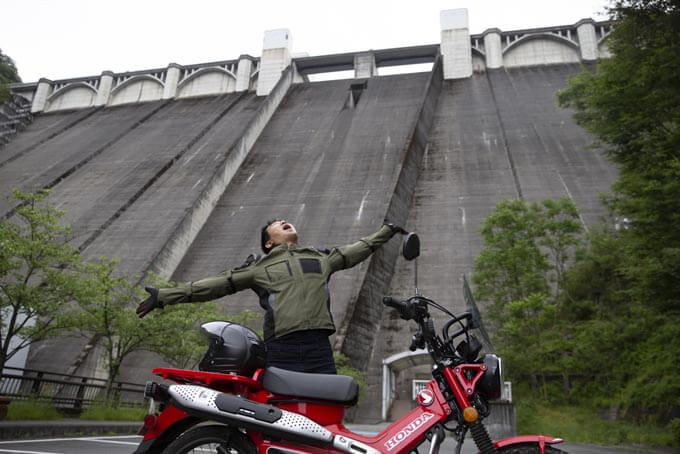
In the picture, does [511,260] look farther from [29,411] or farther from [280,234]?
[280,234]

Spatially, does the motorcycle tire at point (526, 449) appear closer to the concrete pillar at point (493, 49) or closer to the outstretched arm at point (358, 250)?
the outstretched arm at point (358, 250)

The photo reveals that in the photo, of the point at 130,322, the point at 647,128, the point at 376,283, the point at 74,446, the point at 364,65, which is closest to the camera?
the point at 74,446

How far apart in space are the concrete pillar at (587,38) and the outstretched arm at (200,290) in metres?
38.8

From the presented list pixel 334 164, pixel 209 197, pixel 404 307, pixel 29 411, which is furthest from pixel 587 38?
pixel 404 307

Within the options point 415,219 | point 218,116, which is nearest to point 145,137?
point 218,116

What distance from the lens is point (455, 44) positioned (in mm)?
37938

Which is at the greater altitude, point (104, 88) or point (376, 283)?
point (104, 88)

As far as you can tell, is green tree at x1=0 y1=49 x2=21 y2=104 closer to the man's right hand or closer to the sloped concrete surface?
the sloped concrete surface

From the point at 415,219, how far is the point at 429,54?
69.1ft

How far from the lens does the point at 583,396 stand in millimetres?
14625

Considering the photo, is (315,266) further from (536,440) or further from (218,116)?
(218,116)

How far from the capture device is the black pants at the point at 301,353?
111 inches

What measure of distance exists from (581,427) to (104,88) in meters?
45.8

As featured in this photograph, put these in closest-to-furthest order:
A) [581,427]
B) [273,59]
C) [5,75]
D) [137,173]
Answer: [581,427] → [5,75] → [137,173] → [273,59]
